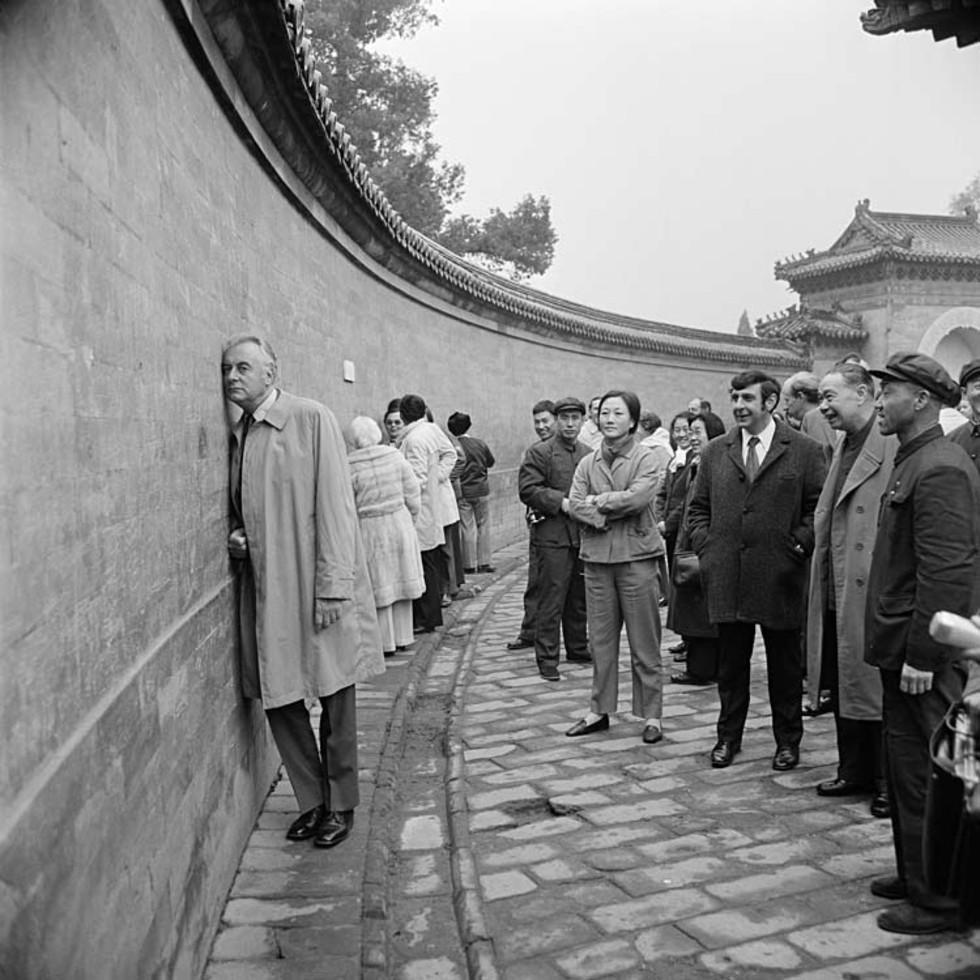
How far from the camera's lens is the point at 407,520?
28.1ft

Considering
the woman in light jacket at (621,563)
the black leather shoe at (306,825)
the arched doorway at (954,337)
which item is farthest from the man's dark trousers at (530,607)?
the arched doorway at (954,337)

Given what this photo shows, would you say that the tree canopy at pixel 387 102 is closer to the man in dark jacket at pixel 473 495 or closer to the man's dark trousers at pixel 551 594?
the man in dark jacket at pixel 473 495

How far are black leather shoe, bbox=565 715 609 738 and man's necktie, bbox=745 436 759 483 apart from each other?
167cm

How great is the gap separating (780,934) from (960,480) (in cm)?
165

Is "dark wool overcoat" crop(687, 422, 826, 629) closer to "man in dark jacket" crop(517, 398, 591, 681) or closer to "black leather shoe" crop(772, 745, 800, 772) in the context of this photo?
"black leather shoe" crop(772, 745, 800, 772)

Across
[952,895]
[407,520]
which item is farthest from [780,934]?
[407,520]

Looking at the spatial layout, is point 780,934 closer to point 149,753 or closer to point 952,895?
point 952,895

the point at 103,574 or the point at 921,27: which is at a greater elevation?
the point at 921,27

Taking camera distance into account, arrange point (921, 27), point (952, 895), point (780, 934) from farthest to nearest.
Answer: point (921, 27) → point (780, 934) → point (952, 895)

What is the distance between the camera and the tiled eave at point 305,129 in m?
4.93

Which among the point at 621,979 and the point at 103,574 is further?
the point at 621,979

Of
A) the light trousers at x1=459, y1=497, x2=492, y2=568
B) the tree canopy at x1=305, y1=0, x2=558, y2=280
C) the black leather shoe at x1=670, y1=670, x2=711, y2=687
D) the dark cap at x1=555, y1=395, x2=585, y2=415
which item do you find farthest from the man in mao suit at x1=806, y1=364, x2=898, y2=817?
the tree canopy at x1=305, y1=0, x2=558, y2=280

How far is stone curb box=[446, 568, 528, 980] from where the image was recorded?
3576mm

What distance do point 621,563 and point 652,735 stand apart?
942 mm
